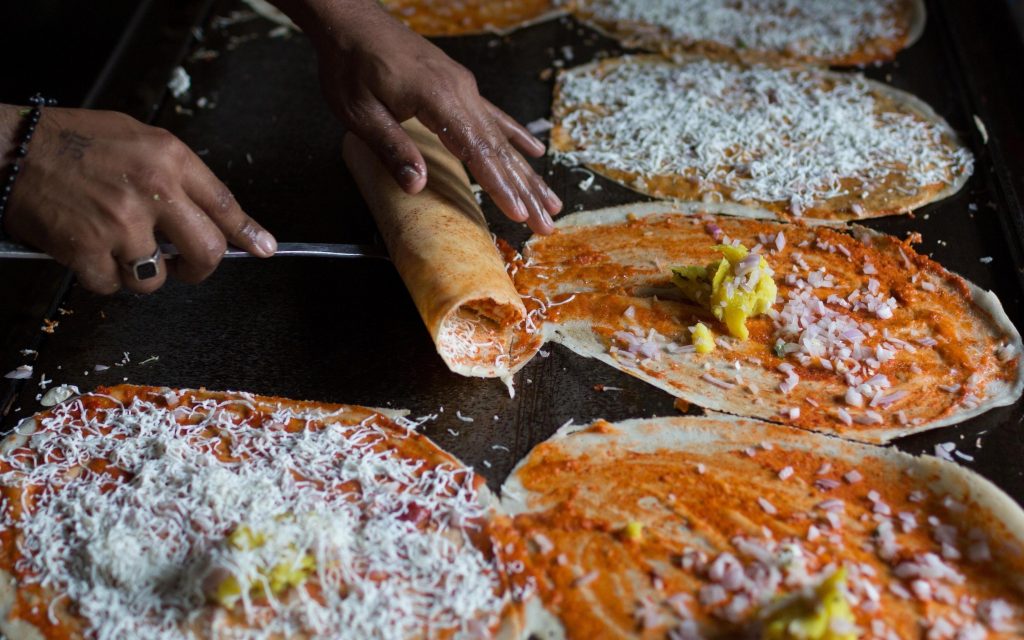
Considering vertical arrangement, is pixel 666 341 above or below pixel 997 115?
below

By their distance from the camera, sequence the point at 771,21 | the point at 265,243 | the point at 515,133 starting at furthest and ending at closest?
the point at 771,21
the point at 515,133
the point at 265,243

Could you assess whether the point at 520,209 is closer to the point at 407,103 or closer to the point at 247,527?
the point at 407,103

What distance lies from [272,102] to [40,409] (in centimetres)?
199

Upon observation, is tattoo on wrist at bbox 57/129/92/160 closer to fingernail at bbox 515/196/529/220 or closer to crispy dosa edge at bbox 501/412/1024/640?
fingernail at bbox 515/196/529/220

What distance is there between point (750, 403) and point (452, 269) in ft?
3.25

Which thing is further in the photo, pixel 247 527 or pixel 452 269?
pixel 452 269

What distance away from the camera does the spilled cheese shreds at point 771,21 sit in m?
4.65

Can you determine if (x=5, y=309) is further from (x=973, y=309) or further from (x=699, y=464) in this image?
(x=973, y=309)

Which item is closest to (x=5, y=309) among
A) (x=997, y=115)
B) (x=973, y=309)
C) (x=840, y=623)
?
(x=840, y=623)

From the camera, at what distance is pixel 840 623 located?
2053 mm

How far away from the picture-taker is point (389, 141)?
312 centimetres

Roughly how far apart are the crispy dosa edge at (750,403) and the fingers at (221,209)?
3.15 ft

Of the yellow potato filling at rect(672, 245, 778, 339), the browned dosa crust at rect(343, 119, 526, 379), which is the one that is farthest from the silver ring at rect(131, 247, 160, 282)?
the yellow potato filling at rect(672, 245, 778, 339)

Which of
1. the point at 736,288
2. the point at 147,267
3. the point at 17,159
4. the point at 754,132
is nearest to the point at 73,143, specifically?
the point at 17,159
